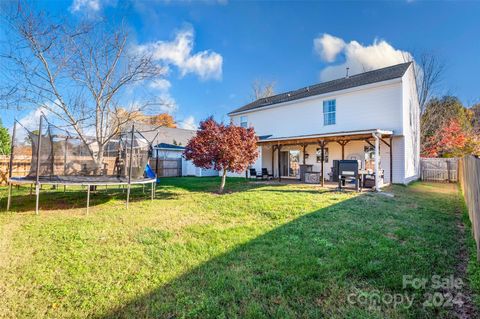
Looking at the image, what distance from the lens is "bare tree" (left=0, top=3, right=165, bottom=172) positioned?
8.51 meters

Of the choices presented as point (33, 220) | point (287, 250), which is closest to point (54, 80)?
point (33, 220)

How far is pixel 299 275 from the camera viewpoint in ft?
10.3

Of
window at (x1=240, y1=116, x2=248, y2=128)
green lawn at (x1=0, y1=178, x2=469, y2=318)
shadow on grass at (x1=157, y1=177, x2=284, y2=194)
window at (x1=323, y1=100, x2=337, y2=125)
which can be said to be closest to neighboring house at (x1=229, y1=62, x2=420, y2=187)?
window at (x1=323, y1=100, x2=337, y2=125)

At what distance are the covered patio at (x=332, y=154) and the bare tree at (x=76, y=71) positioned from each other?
7.84 m

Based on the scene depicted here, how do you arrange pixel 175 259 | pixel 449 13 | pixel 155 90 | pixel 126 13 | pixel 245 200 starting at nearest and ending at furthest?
pixel 175 259 → pixel 245 200 → pixel 126 13 → pixel 155 90 → pixel 449 13

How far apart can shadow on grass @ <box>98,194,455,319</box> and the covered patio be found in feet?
22.6

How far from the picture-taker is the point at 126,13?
9.76 m

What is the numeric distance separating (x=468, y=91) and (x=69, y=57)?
34331 mm

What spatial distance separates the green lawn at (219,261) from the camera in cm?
255

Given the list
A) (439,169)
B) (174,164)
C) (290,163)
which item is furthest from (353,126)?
(174,164)

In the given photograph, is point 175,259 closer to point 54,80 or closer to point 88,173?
point 88,173

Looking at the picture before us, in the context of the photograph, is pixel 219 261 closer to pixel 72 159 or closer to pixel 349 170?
pixel 72 159

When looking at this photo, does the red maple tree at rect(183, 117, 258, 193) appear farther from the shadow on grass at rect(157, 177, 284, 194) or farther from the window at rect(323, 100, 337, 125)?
the window at rect(323, 100, 337, 125)

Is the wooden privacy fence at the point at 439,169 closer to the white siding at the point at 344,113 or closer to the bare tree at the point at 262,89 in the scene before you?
the white siding at the point at 344,113
